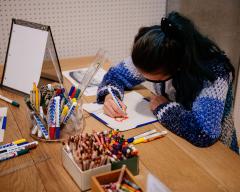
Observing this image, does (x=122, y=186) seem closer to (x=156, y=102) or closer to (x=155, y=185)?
(x=155, y=185)

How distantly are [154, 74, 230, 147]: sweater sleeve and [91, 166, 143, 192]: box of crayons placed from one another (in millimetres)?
347

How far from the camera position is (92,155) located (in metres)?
0.83

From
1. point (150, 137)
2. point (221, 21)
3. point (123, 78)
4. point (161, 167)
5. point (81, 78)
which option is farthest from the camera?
→ point (221, 21)

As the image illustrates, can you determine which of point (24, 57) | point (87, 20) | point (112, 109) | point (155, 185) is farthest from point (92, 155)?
point (87, 20)

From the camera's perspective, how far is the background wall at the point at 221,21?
6.23ft

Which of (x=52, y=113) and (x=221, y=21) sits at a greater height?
(x=221, y=21)

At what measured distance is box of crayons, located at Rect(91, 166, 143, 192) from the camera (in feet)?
2.51

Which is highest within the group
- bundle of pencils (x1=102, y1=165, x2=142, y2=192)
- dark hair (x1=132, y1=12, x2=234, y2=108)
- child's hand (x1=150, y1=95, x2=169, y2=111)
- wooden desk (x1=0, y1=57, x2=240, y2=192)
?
dark hair (x1=132, y1=12, x2=234, y2=108)

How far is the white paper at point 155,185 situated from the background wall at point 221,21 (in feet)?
4.32

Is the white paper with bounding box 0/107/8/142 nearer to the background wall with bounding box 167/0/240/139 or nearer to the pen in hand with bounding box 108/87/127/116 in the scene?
the pen in hand with bounding box 108/87/127/116

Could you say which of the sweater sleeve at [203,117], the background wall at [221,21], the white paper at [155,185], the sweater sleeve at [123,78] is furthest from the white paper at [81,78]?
the background wall at [221,21]

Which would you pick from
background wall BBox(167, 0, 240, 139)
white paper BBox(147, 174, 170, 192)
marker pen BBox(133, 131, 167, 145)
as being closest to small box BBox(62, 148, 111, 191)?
white paper BBox(147, 174, 170, 192)

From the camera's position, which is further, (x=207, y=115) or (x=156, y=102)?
(x=156, y=102)

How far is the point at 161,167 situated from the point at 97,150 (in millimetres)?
216
